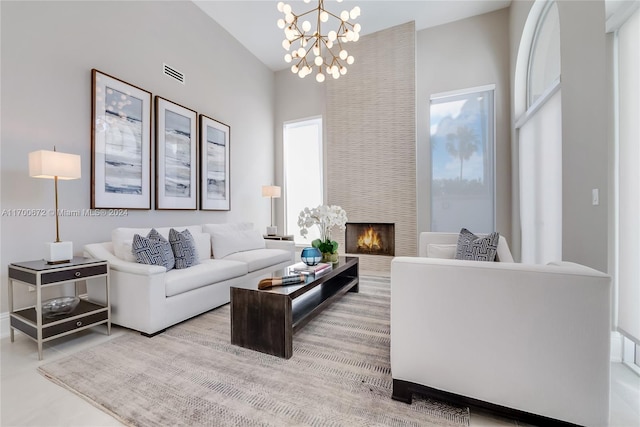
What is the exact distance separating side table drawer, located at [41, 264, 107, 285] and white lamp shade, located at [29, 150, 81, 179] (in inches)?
28.6

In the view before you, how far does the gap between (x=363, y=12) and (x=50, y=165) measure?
14.5 feet

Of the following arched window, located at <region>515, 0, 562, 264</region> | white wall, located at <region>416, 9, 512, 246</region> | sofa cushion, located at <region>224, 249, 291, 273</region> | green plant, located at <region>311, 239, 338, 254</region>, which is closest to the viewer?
arched window, located at <region>515, 0, 562, 264</region>

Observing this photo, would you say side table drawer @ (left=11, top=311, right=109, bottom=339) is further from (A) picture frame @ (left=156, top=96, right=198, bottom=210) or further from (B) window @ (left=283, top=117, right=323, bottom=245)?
(B) window @ (left=283, top=117, right=323, bottom=245)

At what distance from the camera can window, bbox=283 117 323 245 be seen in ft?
18.1

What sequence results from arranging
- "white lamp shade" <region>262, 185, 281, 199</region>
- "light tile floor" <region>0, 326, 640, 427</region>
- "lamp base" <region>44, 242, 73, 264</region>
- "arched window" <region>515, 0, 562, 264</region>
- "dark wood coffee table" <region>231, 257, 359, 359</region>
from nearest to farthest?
1. "light tile floor" <region>0, 326, 640, 427</region>
2. "dark wood coffee table" <region>231, 257, 359, 359</region>
3. "lamp base" <region>44, 242, 73, 264</region>
4. "arched window" <region>515, 0, 562, 264</region>
5. "white lamp shade" <region>262, 185, 281, 199</region>

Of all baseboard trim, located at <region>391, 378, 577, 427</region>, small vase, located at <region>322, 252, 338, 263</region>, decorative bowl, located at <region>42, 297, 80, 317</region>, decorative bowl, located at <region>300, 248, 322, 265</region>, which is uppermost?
decorative bowl, located at <region>300, 248, 322, 265</region>

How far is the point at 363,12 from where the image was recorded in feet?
13.8

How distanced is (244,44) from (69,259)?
437 centimetres

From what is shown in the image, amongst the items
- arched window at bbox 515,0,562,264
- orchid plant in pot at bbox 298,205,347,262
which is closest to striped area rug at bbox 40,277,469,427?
orchid plant in pot at bbox 298,205,347,262

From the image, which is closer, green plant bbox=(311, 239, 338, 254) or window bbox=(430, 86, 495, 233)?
green plant bbox=(311, 239, 338, 254)

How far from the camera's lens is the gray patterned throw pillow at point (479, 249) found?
198cm

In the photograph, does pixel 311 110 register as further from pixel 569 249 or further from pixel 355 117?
pixel 569 249

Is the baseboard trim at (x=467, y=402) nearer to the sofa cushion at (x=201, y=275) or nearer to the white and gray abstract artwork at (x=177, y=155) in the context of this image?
the sofa cushion at (x=201, y=275)

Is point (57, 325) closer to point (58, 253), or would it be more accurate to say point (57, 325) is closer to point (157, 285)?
point (58, 253)
